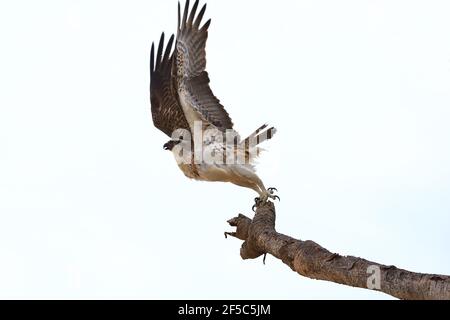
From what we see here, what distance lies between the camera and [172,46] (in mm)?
10234

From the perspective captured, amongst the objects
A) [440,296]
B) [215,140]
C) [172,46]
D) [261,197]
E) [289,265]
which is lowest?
[440,296]

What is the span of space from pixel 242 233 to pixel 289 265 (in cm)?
157

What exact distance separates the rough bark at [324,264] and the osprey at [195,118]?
1435mm

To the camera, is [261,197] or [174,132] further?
[174,132]

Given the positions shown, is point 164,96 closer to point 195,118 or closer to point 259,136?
point 195,118

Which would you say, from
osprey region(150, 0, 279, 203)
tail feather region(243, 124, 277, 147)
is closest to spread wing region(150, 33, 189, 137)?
osprey region(150, 0, 279, 203)

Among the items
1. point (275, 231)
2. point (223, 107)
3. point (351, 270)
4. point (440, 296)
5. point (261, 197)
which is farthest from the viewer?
point (223, 107)

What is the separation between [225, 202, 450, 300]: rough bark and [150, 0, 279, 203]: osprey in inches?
56.5

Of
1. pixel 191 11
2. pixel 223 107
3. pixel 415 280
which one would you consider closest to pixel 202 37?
pixel 191 11

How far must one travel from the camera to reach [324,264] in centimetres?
559

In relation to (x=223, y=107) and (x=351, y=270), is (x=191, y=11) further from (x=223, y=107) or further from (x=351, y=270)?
(x=351, y=270)

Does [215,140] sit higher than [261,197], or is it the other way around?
[215,140]

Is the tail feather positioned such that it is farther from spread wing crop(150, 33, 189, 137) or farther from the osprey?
spread wing crop(150, 33, 189, 137)

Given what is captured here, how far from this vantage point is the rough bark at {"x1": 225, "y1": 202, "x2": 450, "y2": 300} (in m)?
4.60
